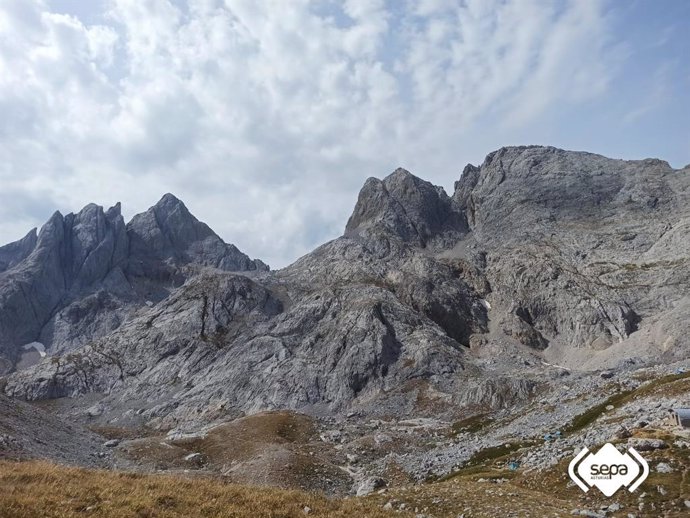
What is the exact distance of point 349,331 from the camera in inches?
5610

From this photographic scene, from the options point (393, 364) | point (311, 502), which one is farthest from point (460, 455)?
point (393, 364)

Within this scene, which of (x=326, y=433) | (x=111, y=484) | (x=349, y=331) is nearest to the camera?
(x=111, y=484)

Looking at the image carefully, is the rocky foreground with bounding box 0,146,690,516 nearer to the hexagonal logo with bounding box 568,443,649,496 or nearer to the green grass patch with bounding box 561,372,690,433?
the green grass patch with bounding box 561,372,690,433

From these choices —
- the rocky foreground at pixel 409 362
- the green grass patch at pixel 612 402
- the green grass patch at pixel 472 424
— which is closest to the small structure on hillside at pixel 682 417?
the rocky foreground at pixel 409 362

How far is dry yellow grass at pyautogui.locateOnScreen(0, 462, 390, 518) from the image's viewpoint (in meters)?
16.2

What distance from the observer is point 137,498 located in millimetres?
17812

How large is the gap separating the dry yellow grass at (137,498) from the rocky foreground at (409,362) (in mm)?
20804

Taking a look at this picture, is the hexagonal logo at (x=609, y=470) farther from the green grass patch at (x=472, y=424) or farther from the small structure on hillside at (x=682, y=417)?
the green grass patch at (x=472, y=424)

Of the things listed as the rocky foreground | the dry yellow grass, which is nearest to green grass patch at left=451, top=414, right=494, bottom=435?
the rocky foreground

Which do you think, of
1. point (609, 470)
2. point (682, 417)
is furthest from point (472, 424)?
point (609, 470)

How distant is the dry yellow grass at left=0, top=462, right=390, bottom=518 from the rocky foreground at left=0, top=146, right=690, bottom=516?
68.3 feet

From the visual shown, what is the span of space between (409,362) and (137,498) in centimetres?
11723

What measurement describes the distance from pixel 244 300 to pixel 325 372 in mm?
56057

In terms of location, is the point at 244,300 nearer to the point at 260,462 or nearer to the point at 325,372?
the point at 325,372
